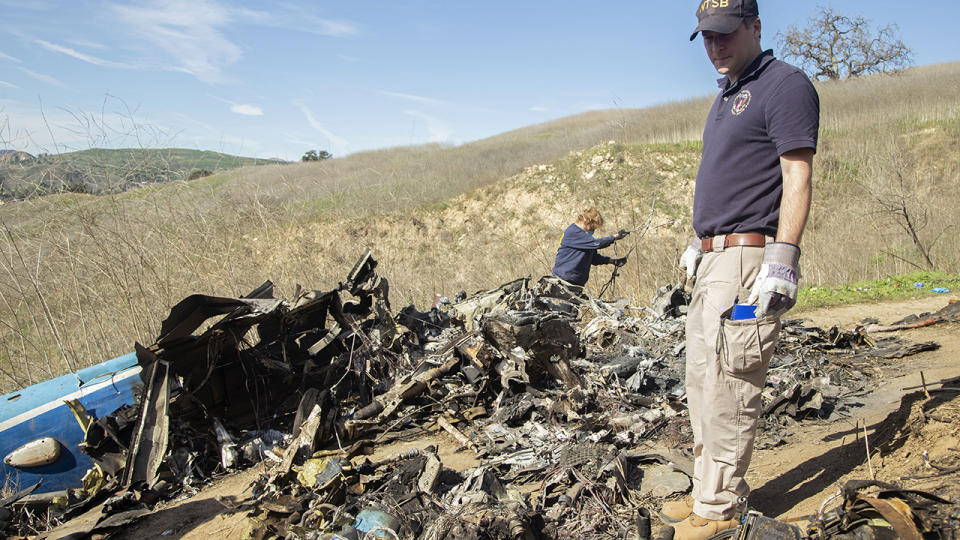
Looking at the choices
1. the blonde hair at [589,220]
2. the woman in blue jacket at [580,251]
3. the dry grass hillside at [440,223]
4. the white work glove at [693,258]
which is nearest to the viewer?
the white work glove at [693,258]

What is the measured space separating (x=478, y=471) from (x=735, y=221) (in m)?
1.95

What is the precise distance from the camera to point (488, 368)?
4.51 metres

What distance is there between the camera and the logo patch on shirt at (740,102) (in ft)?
7.34

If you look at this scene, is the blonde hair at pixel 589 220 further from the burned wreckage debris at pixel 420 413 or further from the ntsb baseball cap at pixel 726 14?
the ntsb baseball cap at pixel 726 14

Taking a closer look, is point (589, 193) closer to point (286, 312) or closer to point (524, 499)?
point (286, 312)

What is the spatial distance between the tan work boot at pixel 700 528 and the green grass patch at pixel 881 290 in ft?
18.2

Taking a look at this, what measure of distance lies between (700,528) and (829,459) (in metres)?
1.18

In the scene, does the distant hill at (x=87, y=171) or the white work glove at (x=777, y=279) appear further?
the distant hill at (x=87, y=171)

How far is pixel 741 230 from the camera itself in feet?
7.48

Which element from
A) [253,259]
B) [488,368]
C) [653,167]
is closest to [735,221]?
[488,368]

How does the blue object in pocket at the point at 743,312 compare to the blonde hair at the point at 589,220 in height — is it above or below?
below

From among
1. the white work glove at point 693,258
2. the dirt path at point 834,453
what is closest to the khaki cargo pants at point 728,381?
the white work glove at point 693,258

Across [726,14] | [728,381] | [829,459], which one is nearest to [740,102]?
[726,14]

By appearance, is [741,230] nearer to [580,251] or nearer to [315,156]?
[580,251]
